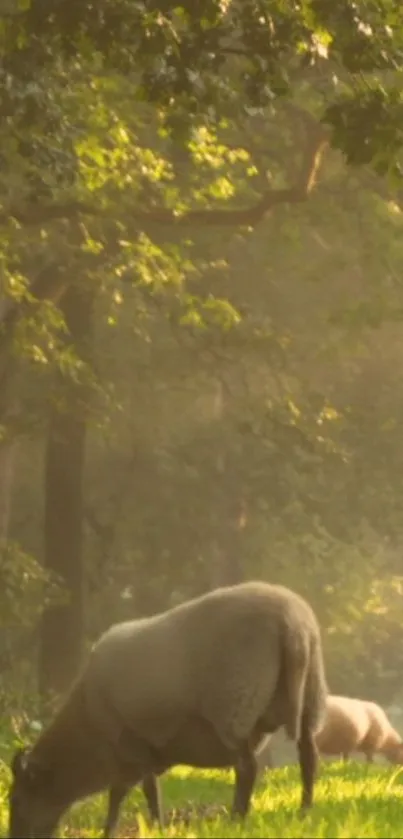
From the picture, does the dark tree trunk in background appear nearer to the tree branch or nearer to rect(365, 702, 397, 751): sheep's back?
rect(365, 702, 397, 751): sheep's back

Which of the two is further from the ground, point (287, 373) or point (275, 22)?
point (275, 22)

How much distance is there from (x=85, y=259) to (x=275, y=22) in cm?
1029

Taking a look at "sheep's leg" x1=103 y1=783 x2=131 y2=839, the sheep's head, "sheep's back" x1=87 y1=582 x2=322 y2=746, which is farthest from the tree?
the sheep's head

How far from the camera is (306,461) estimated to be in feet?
98.2

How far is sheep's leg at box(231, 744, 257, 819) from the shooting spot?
9742 millimetres

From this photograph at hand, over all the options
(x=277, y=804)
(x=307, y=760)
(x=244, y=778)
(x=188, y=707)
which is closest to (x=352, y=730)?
(x=277, y=804)

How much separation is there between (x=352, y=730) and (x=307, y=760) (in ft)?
39.3

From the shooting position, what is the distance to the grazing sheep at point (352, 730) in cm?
2151

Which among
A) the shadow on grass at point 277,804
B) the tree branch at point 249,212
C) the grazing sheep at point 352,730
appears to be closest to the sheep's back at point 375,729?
the grazing sheep at point 352,730

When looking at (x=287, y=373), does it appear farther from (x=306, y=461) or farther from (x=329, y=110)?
(x=329, y=110)

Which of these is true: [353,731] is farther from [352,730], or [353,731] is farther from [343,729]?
[343,729]

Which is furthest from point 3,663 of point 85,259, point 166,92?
point 166,92

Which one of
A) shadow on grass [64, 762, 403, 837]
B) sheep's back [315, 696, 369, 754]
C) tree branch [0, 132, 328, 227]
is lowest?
sheep's back [315, 696, 369, 754]

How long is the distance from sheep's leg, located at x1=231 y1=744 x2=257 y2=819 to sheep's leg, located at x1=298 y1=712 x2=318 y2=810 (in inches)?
19.7
